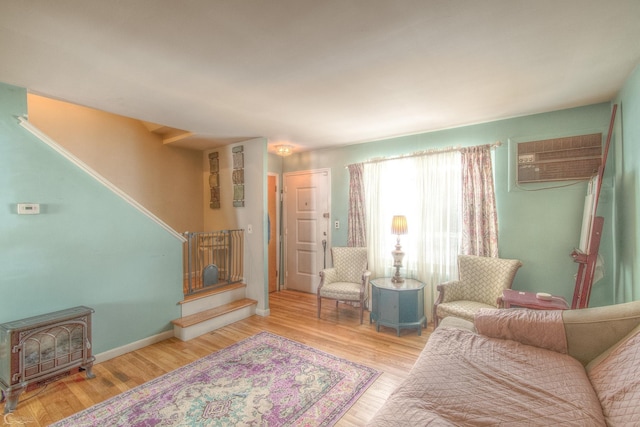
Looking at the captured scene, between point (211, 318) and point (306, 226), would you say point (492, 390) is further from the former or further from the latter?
point (306, 226)

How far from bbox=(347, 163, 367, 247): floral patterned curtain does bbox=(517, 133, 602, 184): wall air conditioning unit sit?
196cm

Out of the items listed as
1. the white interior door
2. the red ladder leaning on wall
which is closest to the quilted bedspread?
the red ladder leaning on wall

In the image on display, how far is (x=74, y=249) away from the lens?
8.61 ft

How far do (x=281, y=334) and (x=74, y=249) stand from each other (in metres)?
2.25

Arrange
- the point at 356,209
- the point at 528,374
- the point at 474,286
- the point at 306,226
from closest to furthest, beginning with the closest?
the point at 528,374
the point at 474,286
the point at 356,209
the point at 306,226

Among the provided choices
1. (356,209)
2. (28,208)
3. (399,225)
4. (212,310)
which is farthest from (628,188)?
(28,208)

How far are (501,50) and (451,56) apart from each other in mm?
308

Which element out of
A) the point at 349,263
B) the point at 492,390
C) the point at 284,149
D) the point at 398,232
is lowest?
the point at 492,390

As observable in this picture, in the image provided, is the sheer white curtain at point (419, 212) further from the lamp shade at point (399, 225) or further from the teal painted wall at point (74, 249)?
the teal painted wall at point (74, 249)

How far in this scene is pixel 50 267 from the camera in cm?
248

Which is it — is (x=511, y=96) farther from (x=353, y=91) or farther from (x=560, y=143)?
(x=353, y=91)

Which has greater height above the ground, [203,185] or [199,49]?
[199,49]

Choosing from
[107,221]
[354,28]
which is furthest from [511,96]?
[107,221]

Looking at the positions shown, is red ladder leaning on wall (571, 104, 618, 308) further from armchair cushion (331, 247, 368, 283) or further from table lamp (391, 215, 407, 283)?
armchair cushion (331, 247, 368, 283)
